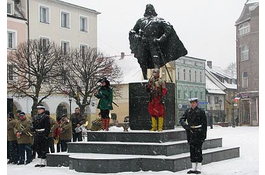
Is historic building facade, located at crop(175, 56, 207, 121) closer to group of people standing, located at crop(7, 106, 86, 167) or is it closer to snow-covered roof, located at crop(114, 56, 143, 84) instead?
snow-covered roof, located at crop(114, 56, 143, 84)

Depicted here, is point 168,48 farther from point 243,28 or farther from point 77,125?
point 243,28

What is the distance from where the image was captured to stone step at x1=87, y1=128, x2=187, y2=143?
13957 mm

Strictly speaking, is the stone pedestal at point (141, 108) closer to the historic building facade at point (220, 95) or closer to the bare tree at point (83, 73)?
the bare tree at point (83, 73)

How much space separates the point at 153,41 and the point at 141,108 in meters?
2.17

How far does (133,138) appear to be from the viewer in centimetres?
1433

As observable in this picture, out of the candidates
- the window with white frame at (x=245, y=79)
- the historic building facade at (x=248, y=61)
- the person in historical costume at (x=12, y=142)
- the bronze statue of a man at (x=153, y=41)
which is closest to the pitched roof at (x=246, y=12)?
the historic building facade at (x=248, y=61)

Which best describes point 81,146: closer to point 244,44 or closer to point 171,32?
point 171,32

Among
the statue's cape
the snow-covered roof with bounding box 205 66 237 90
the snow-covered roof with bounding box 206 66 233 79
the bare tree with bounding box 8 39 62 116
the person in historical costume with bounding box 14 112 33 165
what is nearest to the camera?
the person in historical costume with bounding box 14 112 33 165

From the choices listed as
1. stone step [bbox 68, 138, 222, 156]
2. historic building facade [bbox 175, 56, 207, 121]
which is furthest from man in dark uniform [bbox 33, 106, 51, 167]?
historic building facade [bbox 175, 56, 207, 121]

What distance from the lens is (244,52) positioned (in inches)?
2397

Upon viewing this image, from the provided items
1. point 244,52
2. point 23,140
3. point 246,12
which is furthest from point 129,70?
point 23,140

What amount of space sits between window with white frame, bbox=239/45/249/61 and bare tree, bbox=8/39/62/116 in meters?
29.4

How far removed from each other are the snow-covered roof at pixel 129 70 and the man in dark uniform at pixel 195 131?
1921 inches

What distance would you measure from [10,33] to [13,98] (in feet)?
19.1
